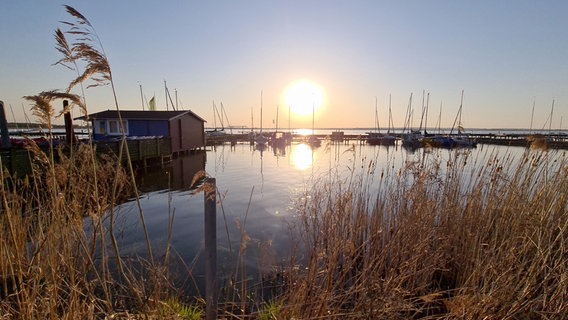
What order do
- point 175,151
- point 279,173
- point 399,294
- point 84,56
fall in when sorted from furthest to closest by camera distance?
point 175,151, point 279,173, point 399,294, point 84,56

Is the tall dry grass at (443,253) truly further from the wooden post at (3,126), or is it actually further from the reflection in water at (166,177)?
the wooden post at (3,126)

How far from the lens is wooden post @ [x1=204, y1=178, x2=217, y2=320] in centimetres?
211

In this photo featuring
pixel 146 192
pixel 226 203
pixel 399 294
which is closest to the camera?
pixel 399 294

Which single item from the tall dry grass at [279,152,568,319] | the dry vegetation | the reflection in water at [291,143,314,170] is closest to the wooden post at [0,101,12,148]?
the dry vegetation

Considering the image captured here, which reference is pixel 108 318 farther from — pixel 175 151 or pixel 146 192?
pixel 175 151

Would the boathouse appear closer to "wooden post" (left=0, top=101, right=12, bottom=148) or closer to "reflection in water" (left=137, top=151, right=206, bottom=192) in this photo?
"reflection in water" (left=137, top=151, right=206, bottom=192)

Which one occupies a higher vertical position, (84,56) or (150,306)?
(84,56)

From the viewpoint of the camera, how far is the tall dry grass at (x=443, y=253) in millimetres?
2705

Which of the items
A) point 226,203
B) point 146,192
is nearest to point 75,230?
point 226,203

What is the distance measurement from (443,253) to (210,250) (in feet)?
10.9

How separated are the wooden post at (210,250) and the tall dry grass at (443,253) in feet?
2.64

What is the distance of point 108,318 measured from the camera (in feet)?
7.29

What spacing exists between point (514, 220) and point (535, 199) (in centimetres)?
78

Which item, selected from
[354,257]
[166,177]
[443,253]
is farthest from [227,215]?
[166,177]
